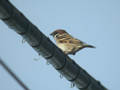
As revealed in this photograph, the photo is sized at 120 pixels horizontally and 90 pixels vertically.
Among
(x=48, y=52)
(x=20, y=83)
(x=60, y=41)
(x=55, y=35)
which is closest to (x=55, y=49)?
(x=48, y=52)

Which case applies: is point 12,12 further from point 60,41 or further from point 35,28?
point 60,41

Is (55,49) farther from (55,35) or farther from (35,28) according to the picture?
(55,35)

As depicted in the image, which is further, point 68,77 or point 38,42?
point 68,77

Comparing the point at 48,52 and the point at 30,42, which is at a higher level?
the point at 30,42

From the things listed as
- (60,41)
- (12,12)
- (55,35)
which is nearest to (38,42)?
(12,12)

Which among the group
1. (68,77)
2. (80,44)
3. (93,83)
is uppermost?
(68,77)

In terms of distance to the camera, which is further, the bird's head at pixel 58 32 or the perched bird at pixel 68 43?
the bird's head at pixel 58 32

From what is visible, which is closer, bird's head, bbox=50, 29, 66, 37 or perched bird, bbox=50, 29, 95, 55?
perched bird, bbox=50, 29, 95, 55

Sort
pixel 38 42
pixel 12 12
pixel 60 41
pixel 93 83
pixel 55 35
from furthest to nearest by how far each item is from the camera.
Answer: pixel 55 35 → pixel 60 41 → pixel 93 83 → pixel 38 42 → pixel 12 12

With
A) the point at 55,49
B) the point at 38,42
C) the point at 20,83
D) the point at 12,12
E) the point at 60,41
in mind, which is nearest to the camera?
the point at 20,83

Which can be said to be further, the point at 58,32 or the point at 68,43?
the point at 58,32
